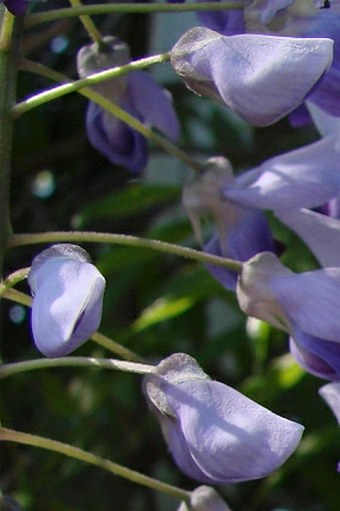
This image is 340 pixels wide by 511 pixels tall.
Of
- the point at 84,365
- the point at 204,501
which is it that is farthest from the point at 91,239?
the point at 204,501

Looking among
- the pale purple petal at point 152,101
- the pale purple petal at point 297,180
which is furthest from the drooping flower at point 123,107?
the pale purple petal at point 297,180

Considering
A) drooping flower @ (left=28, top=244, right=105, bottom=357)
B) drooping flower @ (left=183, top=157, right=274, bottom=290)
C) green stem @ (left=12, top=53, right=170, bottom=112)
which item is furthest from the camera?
drooping flower @ (left=183, top=157, right=274, bottom=290)

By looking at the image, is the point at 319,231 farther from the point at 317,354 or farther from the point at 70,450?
the point at 70,450

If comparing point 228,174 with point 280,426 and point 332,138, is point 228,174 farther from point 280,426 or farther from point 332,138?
point 280,426

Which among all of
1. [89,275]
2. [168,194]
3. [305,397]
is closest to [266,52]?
[89,275]

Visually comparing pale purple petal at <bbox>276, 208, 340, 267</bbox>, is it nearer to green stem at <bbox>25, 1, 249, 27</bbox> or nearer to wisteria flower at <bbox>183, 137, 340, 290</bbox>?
wisteria flower at <bbox>183, 137, 340, 290</bbox>

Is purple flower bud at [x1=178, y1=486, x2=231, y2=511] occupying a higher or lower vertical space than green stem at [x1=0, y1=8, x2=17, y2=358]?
lower

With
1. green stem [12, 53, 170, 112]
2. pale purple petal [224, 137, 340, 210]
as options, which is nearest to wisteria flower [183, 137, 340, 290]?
pale purple petal [224, 137, 340, 210]
